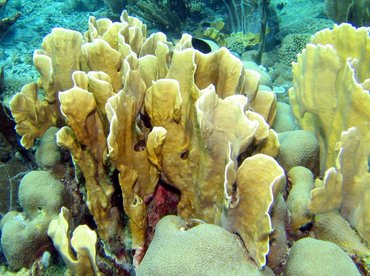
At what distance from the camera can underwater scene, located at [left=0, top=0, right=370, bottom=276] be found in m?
1.32

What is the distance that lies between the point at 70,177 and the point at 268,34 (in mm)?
6054

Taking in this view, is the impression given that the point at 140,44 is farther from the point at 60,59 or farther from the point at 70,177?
the point at 70,177

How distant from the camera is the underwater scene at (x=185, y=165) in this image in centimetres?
132

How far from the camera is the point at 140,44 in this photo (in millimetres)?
2234

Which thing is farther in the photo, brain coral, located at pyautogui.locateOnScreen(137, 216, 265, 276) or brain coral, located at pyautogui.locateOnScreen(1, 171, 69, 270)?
brain coral, located at pyautogui.locateOnScreen(1, 171, 69, 270)

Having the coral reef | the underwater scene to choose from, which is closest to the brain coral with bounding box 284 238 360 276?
the underwater scene

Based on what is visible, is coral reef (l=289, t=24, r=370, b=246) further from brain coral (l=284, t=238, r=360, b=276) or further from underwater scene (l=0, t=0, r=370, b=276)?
brain coral (l=284, t=238, r=360, b=276)

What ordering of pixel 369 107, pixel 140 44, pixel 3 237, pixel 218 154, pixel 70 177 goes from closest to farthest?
1. pixel 218 154
2. pixel 369 107
3. pixel 3 237
4. pixel 70 177
5. pixel 140 44

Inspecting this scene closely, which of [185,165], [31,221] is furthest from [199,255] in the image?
[31,221]

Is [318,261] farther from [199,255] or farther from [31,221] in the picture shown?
[31,221]

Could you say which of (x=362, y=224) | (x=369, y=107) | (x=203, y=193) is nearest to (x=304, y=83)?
(x=369, y=107)

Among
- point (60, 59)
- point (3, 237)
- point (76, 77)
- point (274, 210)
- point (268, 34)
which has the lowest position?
point (268, 34)

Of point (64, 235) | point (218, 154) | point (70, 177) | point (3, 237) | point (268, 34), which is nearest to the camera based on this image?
point (64, 235)

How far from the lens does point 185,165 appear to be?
65.6 inches
